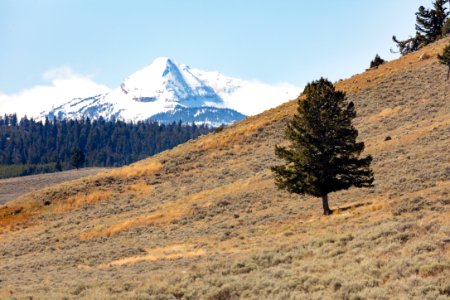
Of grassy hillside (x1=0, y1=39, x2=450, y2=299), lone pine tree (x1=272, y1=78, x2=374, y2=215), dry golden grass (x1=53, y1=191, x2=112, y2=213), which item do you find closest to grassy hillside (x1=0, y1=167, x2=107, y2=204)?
dry golden grass (x1=53, y1=191, x2=112, y2=213)

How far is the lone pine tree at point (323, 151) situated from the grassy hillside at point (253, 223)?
6.42 feet

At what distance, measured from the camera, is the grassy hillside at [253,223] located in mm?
16516

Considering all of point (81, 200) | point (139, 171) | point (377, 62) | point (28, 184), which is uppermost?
point (377, 62)

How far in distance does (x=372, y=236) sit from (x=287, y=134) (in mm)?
14517

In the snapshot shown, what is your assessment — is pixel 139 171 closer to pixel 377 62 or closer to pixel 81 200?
pixel 81 200

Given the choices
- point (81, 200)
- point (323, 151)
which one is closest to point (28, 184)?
point (81, 200)

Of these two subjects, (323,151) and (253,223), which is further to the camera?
(253,223)

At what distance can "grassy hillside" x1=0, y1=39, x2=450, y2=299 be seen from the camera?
→ 16516 millimetres

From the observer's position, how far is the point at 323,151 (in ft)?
108

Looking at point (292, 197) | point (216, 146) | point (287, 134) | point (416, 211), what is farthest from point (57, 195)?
point (416, 211)

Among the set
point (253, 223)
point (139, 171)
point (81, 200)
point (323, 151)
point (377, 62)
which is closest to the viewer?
point (323, 151)

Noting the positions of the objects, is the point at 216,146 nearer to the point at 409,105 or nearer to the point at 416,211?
the point at 409,105

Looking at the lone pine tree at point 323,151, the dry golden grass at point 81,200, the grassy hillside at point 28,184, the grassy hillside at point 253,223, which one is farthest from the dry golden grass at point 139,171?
the grassy hillside at point 28,184

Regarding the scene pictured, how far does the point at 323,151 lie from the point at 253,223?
304 inches
